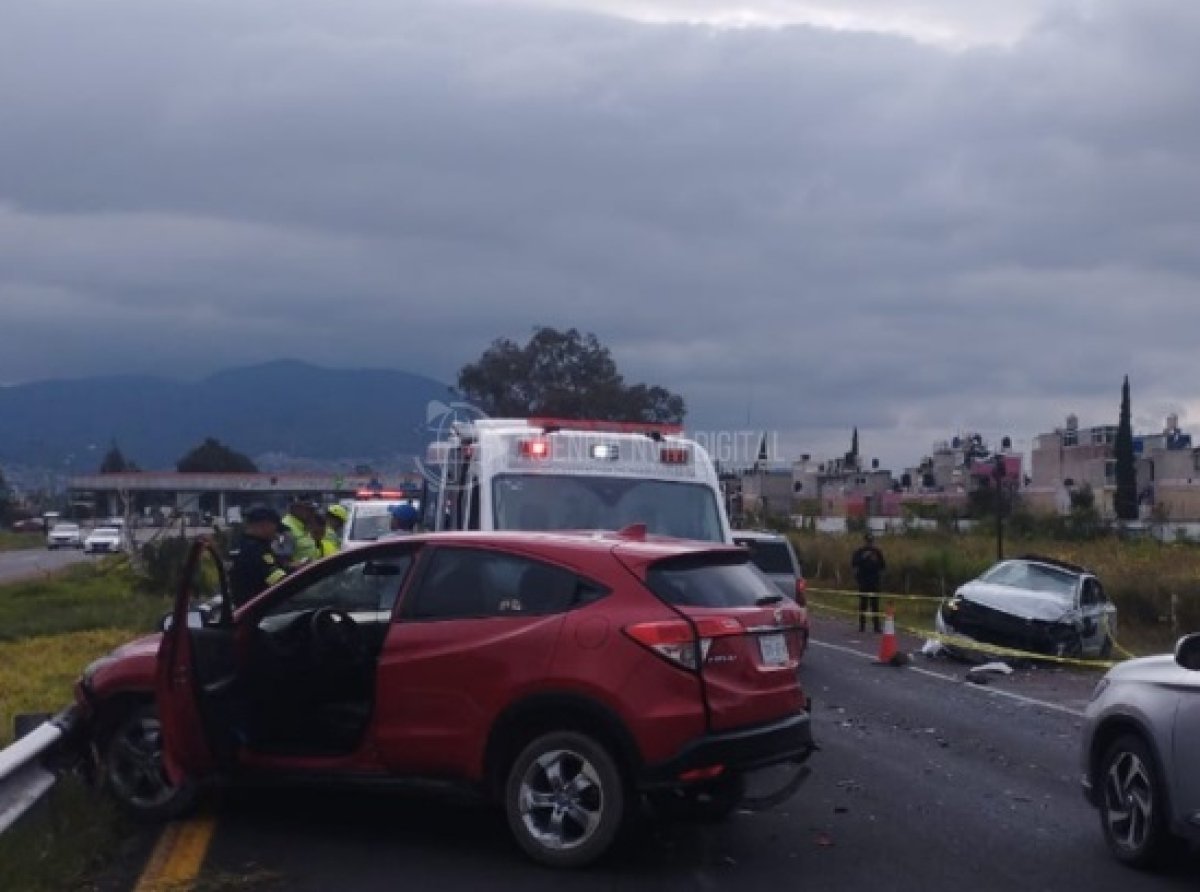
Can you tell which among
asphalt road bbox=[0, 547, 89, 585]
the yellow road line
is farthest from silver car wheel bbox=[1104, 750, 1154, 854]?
asphalt road bbox=[0, 547, 89, 585]

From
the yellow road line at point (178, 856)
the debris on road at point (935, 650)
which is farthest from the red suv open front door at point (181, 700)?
the debris on road at point (935, 650)

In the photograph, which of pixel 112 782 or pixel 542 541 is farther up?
pixel 542 541

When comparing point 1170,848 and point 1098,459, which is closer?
point 1170,848

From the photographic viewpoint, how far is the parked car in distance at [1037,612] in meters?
26.4

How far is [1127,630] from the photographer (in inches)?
1378

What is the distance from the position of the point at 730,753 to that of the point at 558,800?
0.93 m

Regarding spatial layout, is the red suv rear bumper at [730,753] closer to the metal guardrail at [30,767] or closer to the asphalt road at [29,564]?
the metal guardrail at [30,767]

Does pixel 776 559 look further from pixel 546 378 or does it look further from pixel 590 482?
pixel 546 378

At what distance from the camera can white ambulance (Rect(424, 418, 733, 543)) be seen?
15727 millimetres

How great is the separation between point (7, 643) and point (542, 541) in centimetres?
1592

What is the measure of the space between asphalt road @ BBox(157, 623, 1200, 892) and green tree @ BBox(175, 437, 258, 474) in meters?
104

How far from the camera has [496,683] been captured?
9.51 m

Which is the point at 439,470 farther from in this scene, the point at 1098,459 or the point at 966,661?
the point at 1098,459

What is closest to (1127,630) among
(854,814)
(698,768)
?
(854,814)
